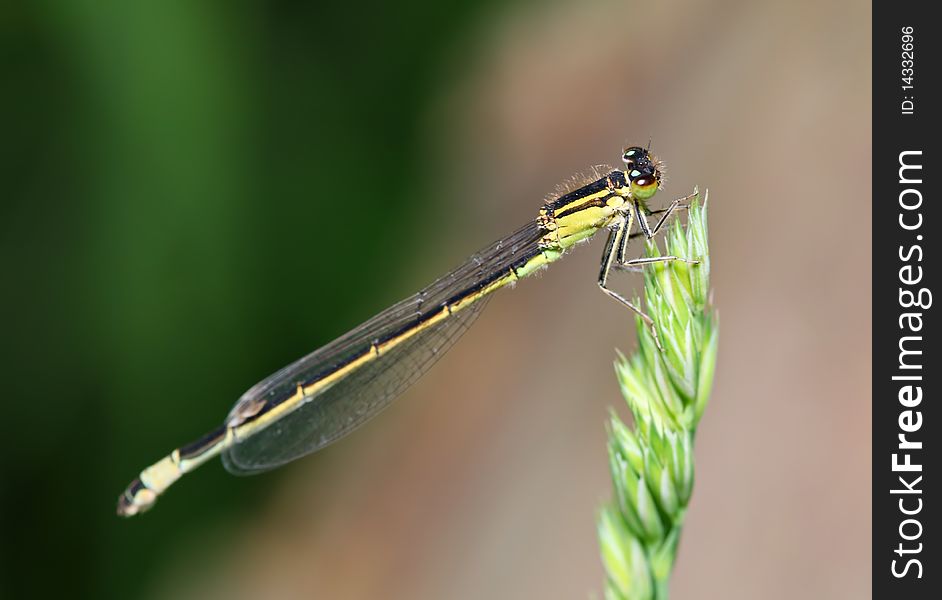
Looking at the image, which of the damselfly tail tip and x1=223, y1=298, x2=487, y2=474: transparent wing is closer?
the damselfly tail tip

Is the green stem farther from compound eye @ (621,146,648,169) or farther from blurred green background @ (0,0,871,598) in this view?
blurred green background @ (0,0,871,598)

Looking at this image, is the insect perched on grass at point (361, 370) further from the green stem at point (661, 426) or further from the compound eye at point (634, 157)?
the green stem at point (661, 426)

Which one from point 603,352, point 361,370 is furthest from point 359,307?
point 603,352

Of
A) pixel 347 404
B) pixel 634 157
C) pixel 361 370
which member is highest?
pixel 634 157

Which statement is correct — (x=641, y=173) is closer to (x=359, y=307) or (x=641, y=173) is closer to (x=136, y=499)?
(x=359, y=307)

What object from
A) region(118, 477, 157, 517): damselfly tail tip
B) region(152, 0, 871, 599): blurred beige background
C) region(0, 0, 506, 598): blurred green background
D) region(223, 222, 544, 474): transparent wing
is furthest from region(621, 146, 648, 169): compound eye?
region(118, 477, 157, 517): damselfly tail tip

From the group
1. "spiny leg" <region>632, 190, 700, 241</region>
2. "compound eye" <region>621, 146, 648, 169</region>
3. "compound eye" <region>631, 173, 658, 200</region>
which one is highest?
"compound eye" <region>621, 146, 648, 169</region>
